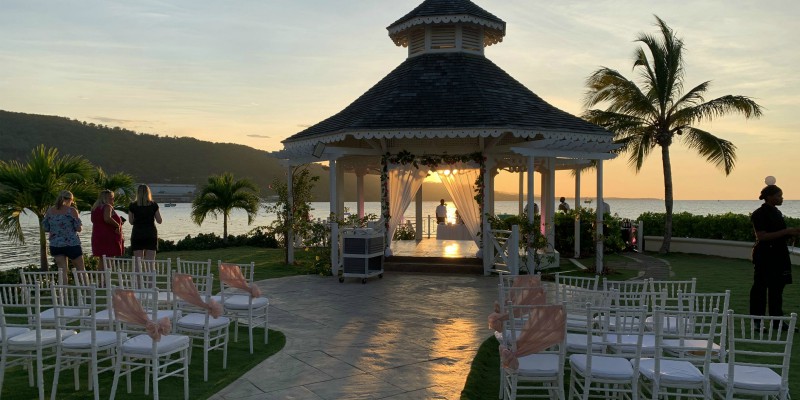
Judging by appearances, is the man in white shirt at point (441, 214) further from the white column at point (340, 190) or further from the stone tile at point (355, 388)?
the stone tile at point (355, 388)

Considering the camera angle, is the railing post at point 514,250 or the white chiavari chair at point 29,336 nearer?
the white chiavari chair at point 29,336

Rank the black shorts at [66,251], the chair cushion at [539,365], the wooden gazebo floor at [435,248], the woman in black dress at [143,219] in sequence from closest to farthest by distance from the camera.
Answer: the chair cushion at [539,365], the black shorts at [66,251], the woman in black dress at [143,219], the wooden gazebo floor at [435,248]

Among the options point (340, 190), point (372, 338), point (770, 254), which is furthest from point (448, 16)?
point (372, 338)

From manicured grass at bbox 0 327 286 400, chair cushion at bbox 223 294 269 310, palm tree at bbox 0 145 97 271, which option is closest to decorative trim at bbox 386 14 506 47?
palm tree at bbox 0 145 97 271

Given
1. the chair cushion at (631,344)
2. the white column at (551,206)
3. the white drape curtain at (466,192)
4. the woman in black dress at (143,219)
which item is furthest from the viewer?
the white column at (551,206)

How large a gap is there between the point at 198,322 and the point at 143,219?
4.63 meters

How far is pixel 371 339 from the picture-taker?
751cm

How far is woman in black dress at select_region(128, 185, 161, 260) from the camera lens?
10.1 m

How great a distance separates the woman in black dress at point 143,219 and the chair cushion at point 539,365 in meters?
7.32

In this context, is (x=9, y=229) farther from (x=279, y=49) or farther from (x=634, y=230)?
(x=634, y=230)

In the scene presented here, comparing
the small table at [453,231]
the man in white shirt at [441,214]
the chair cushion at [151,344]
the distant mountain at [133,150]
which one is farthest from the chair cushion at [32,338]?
the distant mountain at [133,150]

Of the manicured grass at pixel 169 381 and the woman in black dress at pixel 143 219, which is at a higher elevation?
the woman in black dress at pixel 143 219

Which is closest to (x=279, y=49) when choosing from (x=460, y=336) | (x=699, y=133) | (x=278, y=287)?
(x=278, y=287)

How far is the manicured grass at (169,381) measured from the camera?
5.39 meters
